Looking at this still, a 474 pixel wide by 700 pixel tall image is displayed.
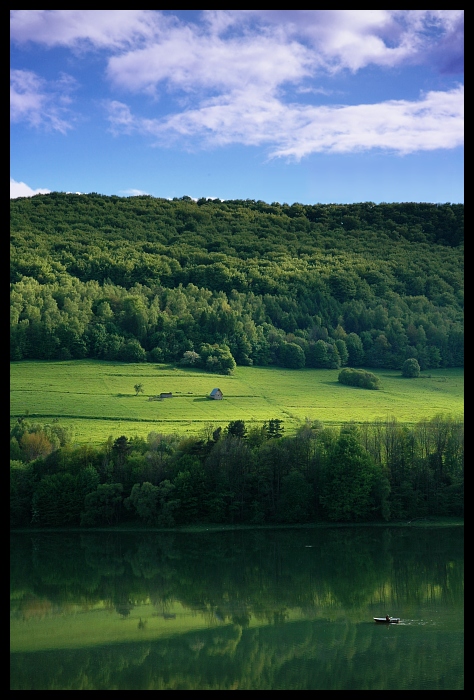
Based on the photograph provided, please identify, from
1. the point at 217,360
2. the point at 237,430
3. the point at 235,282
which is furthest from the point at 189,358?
the point at 237,430

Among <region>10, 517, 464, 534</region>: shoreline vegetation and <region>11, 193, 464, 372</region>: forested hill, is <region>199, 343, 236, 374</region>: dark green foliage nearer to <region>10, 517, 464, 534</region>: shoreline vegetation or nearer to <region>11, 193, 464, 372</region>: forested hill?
<region>11, 193, 464, 372</region>: forested hill

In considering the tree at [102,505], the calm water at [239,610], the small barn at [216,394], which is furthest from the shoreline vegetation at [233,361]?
the calm water at [239,610]

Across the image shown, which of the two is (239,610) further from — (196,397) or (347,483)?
(196,397)

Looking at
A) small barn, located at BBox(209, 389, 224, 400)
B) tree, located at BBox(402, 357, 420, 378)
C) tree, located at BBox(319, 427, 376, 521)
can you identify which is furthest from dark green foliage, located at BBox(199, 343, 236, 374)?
tree, located at BBox(319, 427, 376, 521)

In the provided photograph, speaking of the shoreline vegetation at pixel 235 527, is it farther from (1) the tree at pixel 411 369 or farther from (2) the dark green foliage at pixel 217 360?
(1) the tree at pixel 411 369

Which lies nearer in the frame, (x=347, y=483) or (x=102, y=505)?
(x=102, y=505)

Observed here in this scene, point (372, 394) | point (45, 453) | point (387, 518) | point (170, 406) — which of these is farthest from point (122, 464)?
point (372, 394)

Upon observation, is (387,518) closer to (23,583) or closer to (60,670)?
(23,583)
